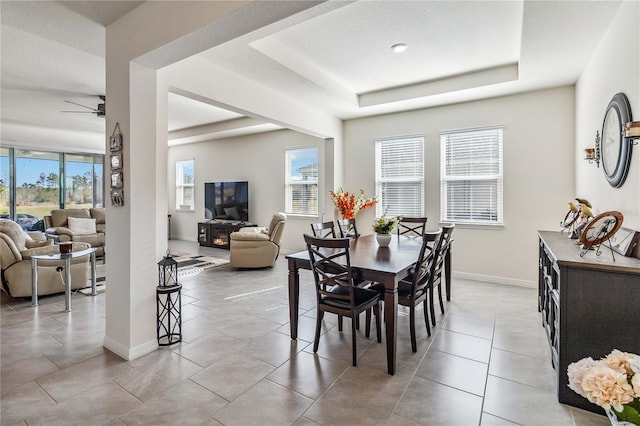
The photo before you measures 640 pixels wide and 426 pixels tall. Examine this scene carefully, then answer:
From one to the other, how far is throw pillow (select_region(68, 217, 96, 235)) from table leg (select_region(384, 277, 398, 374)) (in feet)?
23.6

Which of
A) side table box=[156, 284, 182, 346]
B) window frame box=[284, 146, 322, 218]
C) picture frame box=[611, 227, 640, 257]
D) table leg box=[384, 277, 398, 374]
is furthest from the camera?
window frame box=[284, 146, 322, 218]

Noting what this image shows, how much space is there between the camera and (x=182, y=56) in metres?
2.62

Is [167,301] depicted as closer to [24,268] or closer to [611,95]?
[24,268]

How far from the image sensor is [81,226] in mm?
7105

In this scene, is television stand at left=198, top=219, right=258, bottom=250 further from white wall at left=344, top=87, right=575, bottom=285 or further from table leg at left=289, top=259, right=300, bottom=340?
table leg at left=289, top=259, right=300, bottom=340

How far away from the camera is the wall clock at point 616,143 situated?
237 centimetres

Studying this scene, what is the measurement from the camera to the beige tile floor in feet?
6.51

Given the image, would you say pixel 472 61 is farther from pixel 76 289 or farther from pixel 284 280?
pixel 76 289

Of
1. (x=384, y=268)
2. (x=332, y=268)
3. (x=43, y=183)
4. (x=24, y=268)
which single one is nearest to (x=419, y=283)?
(x=384, y=268)

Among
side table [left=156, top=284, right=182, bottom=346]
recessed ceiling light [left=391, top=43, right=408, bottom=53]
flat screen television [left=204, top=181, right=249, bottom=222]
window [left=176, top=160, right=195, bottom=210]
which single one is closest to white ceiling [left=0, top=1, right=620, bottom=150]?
recessed ceiling light [left=391, top=43, right=408, bottom=53]

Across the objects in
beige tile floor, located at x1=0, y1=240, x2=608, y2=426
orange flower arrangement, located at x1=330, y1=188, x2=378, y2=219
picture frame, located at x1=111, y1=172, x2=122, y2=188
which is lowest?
beige tile floor, located at x1=0, y1=240, x2=608, y2=426

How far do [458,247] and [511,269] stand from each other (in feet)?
2.55

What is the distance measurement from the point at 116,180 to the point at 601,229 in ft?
12.1

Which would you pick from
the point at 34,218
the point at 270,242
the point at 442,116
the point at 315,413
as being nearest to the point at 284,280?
the point at 270,242
